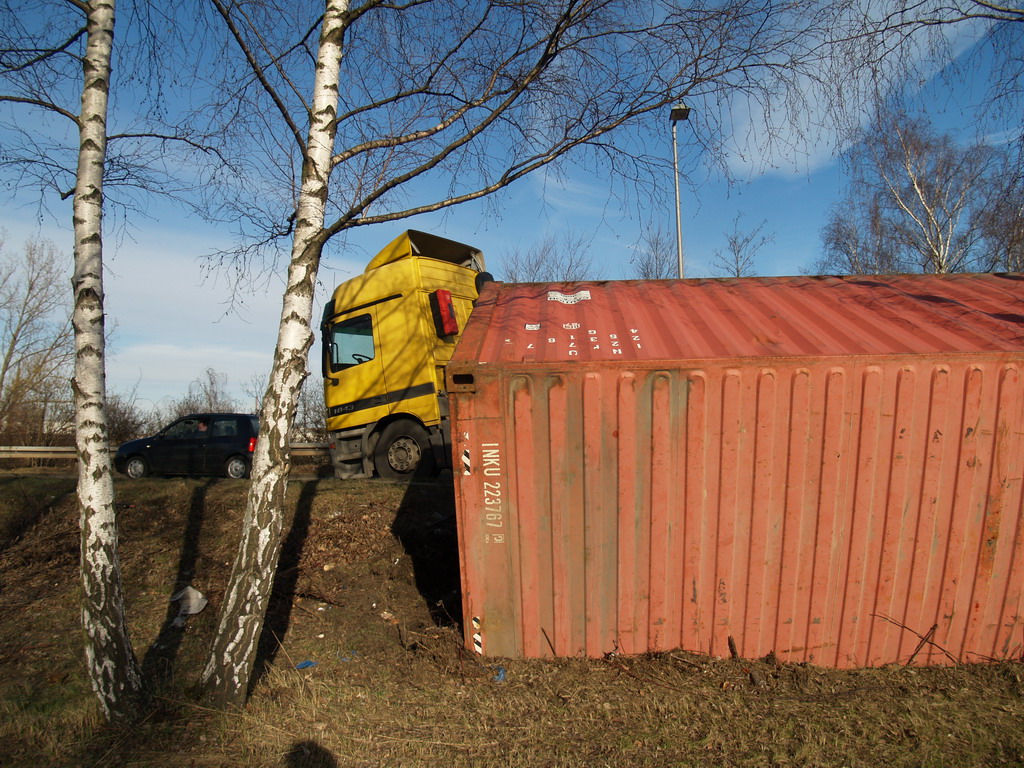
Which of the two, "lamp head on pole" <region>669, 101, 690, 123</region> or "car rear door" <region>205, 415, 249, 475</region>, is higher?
"lamp head on pole" <region>669, 101, 690, 123</region>

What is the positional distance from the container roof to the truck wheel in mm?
2925

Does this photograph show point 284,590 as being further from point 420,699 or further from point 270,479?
point 270,479

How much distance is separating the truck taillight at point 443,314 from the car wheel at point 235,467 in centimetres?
709

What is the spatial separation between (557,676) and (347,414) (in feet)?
17.5

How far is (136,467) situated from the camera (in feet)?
42.0

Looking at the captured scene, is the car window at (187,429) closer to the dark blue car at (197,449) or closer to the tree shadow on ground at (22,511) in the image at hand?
the dark blue car at (197,449)

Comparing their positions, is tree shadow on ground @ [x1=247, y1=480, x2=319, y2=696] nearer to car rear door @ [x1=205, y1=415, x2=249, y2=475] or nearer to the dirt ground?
the dirt ground

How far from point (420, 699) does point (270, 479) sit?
66.0 inches

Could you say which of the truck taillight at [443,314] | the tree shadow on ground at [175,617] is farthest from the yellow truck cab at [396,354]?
the tree shadow on ground at [175,617]

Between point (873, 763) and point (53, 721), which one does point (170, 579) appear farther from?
point (873, 763)

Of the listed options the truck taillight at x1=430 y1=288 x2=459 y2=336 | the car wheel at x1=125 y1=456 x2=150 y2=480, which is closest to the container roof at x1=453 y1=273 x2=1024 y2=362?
the truck taillight at x1=430 y1=288 x2=459 y2=336

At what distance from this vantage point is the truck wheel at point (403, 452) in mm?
7840

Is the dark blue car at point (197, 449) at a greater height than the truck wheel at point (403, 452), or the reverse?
the truck wheel at point (403, 452)

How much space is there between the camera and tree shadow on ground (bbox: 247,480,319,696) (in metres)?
4.29
